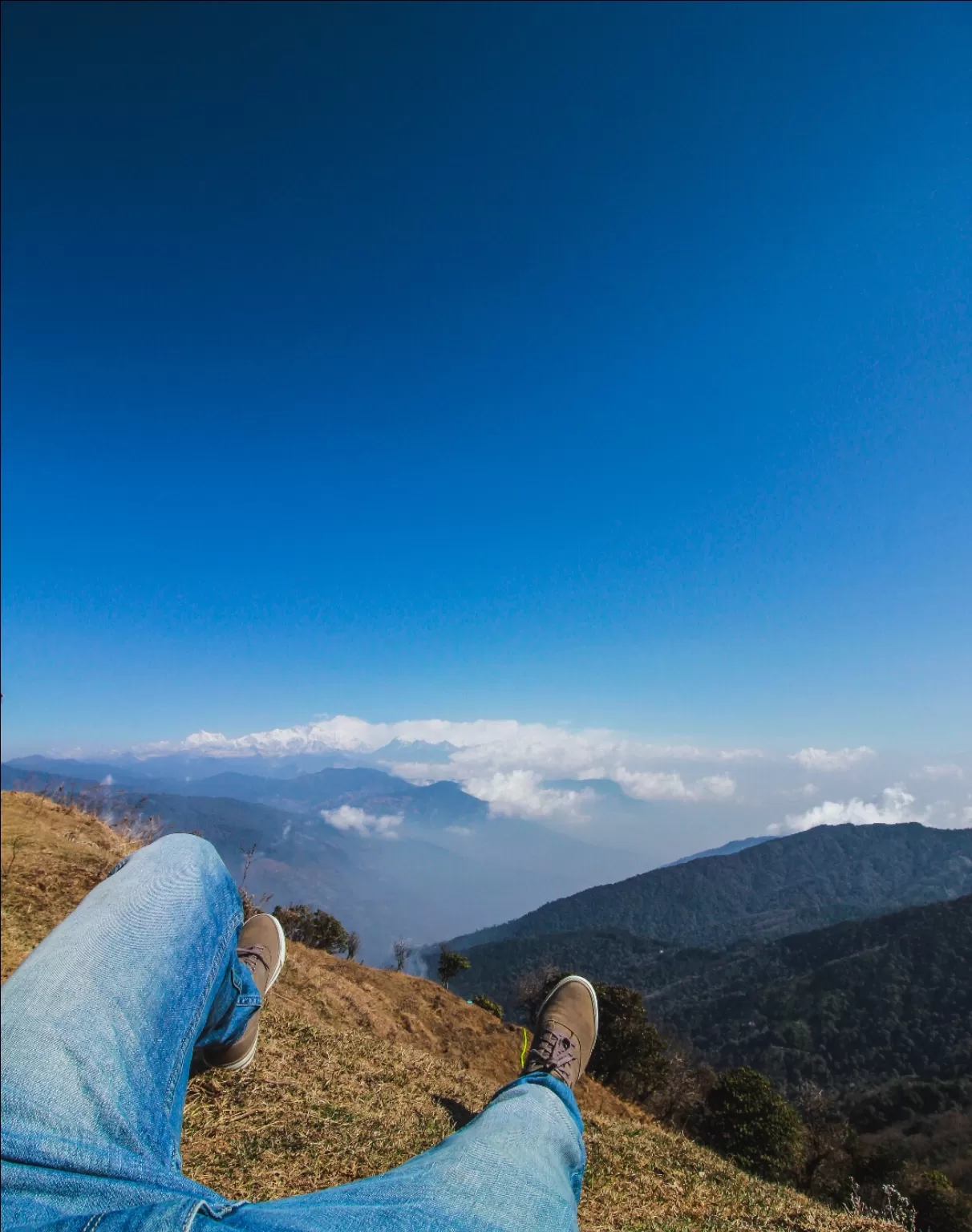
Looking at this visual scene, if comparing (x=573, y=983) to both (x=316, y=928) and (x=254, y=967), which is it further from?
(x=316, y=928)

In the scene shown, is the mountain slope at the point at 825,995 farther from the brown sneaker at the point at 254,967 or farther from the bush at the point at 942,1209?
the brown sneaker at the point at 254,967

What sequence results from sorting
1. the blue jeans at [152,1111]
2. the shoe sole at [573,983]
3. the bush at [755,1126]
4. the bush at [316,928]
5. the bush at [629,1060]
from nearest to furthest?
the blue jeans at [152,1111]
the shoe sole at [573,983]
the bush at [755,1126]
the bush at [629,1060]
the bush at [316,928]

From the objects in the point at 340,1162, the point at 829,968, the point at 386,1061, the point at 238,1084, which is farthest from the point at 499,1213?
the point at 829,968

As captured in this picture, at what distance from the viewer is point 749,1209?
168 inches

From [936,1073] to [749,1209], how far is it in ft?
407

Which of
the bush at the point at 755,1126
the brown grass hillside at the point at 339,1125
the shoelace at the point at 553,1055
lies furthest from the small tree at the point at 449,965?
the shoelace at the point at 553,1055

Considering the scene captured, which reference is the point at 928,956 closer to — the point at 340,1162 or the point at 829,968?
the point at 829,968

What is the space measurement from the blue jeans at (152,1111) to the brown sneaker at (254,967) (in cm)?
86

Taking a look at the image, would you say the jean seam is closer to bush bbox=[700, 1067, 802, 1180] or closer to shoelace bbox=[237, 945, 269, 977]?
shoelace bbox=[237, 945, 269, 977]

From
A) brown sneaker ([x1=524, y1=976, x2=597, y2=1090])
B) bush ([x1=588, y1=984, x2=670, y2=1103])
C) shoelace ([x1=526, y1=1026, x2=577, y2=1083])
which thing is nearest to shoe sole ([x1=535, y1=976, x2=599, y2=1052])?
brown sneaker ([x1=524, y1=976, x2=597, y2=1090])

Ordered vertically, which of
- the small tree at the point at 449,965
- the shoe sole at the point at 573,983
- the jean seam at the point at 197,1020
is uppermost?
the jean seam at the point at 197,1020

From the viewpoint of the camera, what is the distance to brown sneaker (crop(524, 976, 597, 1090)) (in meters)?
3.55

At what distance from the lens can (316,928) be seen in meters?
Answer: 34.4

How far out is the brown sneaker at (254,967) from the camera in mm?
2855
